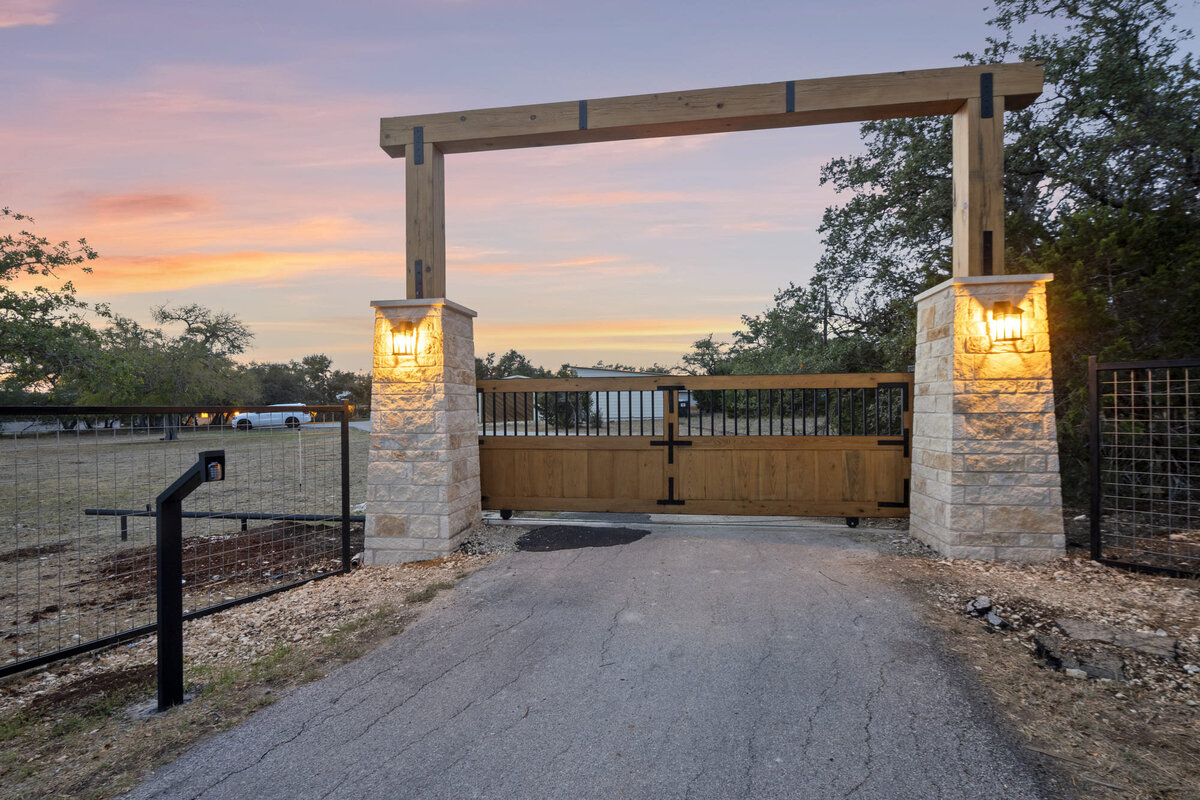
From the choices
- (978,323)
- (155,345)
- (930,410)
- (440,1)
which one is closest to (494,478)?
(930,410)

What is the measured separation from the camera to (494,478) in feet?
20.1

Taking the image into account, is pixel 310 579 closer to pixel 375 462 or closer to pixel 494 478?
pixel 375 462

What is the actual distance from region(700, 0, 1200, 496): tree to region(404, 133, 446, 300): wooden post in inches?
260

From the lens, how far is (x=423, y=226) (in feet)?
17.2

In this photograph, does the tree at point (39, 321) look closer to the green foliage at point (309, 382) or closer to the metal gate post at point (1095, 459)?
the metal gate post at point (1095, 459)

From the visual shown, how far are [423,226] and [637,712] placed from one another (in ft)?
15.1

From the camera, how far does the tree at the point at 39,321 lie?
11148 mm

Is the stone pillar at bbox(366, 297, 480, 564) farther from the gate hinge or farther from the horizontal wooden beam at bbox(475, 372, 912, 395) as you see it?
the gate hinge

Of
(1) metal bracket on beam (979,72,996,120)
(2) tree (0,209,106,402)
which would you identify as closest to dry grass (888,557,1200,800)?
(1) metal bracket on beam (979,72,996,120)

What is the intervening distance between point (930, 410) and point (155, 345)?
3368cm

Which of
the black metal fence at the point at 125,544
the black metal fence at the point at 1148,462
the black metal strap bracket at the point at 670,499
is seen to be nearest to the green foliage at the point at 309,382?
the black metal fence at the point at 125,544

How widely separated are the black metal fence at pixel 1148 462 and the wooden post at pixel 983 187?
1208 mm

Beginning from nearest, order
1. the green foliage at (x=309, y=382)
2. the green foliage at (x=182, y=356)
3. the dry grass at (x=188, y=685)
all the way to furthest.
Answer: the dry grass at (x=188, y=685), the green foliage at (x=182, y=356), the green foliage at (x=309, y=382)

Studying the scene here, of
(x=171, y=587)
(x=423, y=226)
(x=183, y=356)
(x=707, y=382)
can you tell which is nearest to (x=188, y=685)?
(x=171, y=587)
